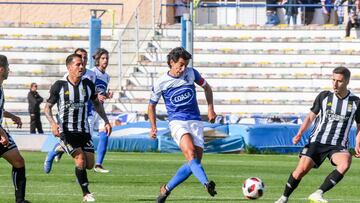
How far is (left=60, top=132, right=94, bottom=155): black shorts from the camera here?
1545 centimetres

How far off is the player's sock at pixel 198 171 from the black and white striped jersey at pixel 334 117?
1.61 m

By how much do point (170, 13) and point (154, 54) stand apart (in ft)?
10.6

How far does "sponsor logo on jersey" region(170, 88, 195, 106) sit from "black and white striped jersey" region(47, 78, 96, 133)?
1330 mm

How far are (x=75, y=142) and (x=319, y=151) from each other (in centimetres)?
334

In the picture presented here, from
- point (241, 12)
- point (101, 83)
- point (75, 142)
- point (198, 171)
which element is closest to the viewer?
point (198, 171)

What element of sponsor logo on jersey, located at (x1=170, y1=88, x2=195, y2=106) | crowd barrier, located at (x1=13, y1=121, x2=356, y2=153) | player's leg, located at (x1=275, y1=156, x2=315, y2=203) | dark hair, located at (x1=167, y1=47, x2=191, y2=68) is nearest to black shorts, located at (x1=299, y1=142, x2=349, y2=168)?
player's leg, located at (x1=275, y1=156, x2=315, y2=203)

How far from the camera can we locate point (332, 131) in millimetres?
14797

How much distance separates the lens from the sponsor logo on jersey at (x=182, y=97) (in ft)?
49.0

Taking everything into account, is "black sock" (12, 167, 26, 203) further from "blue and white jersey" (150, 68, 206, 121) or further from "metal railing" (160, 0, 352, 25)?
"metal railing" (160, 0, 352, 25)

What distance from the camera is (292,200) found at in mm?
15570

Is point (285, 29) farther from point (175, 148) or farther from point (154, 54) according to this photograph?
point (175, 148)

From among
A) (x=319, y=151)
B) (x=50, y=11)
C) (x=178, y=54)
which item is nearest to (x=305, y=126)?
(x=319, y=151)

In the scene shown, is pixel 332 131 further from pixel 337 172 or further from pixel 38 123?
pixel 38 123

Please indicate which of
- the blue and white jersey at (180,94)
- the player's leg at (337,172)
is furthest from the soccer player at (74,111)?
the player's leg at (337,172)
